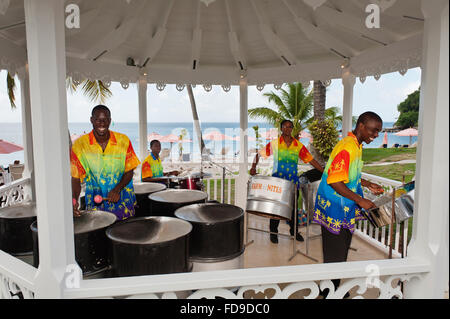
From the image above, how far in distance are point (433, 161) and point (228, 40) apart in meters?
2.71

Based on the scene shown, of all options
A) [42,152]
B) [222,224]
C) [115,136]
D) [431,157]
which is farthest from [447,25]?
[115,136]

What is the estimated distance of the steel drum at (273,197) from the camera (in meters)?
2.18

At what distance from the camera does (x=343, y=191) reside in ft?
5.22

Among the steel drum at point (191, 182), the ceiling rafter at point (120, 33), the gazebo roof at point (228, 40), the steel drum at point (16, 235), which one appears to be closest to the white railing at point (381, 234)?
the gazebo roof at point (228, 40)

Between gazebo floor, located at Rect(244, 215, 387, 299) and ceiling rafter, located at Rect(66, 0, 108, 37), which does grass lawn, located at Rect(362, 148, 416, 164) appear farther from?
ceiling rafter, located at Rect(66, 0, 108, 37)

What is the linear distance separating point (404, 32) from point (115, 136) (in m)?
2.24

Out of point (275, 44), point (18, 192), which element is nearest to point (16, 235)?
point (18, 192)

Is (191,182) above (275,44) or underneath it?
underneath

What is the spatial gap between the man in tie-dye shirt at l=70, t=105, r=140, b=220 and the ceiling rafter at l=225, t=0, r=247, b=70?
1701 millimetres

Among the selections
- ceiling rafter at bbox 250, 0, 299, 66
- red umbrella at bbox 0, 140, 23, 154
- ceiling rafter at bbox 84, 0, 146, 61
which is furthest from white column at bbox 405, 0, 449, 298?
red umbrella at bbox 0, 140, 23, 154

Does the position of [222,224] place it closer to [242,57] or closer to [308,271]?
[308,271]

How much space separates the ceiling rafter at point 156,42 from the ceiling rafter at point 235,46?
53 cm

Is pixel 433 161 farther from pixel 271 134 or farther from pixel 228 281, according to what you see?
pixel 271 134

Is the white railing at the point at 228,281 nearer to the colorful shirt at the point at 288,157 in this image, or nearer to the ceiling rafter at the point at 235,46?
the colorful shirt at the point at 288,157
